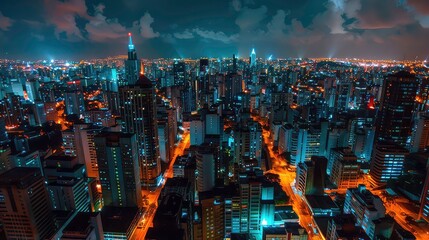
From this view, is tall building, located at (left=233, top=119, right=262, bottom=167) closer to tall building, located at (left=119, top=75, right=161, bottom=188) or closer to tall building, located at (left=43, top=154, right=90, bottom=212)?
tall building, located at (left=119, top=75, right=161, bottom=188)

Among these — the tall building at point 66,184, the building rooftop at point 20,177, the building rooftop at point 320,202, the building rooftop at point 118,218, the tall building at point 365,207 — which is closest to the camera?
the building rooftop at point 20,177

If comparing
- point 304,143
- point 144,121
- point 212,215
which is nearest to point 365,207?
point 212,215

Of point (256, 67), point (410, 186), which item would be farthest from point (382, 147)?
point (256, 67)

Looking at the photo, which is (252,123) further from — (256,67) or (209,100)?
(256,67)

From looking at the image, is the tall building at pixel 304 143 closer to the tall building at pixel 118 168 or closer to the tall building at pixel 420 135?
the tall building at pixel 420 135

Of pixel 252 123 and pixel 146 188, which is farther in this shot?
pixel 252 123

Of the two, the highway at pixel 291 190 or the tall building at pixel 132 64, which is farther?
the tall building at pixel 132 64

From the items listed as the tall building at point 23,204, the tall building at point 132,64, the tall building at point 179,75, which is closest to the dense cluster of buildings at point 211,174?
the tall building at point 23,204
